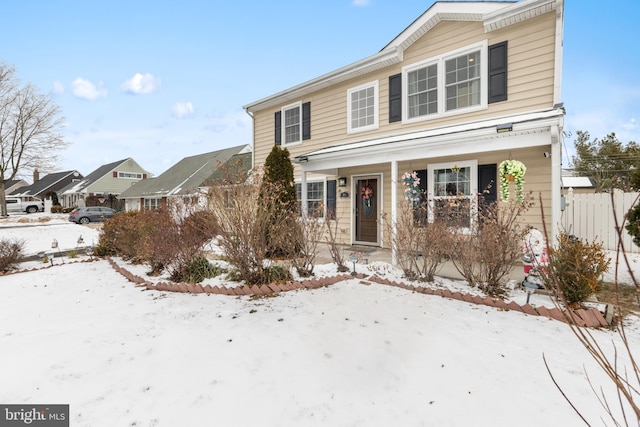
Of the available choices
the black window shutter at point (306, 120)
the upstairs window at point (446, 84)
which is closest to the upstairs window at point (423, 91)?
the upstairs window at point (446, 84)

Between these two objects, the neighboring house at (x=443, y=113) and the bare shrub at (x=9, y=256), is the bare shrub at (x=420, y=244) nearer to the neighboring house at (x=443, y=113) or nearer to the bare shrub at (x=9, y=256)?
the neighboring house at (x=443, y=113)

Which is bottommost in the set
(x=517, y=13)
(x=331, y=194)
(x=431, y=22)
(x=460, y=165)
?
(x=331, y=194)

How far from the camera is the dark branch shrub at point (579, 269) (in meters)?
3.82

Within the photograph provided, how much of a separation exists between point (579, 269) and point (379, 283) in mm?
2518

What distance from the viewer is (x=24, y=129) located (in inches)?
1042

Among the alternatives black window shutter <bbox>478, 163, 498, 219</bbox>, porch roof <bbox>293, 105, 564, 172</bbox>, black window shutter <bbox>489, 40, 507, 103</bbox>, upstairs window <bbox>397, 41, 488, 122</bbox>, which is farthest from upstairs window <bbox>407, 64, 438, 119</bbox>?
black window shutter <bbox>478, 163, 498, 219</bbox>

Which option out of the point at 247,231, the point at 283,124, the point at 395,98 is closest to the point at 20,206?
the point at 283,124

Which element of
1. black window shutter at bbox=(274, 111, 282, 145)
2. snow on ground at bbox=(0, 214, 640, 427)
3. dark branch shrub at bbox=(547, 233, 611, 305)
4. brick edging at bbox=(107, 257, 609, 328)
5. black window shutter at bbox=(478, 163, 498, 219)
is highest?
black window shutter at bbox=(274, 111, 282, 145)

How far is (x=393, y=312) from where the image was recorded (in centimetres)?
375

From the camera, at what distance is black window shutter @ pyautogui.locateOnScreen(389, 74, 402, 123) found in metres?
8.29

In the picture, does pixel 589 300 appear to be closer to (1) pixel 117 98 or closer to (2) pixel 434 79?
(2) pixel 434 79

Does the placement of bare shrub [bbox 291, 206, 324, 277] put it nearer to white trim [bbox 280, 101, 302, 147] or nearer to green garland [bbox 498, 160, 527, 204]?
green garland [bbox 498, 160, 527, 204]

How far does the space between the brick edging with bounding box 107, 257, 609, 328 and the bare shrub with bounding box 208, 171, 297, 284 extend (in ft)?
1.15

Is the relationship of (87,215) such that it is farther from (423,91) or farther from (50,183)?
(50,183)
